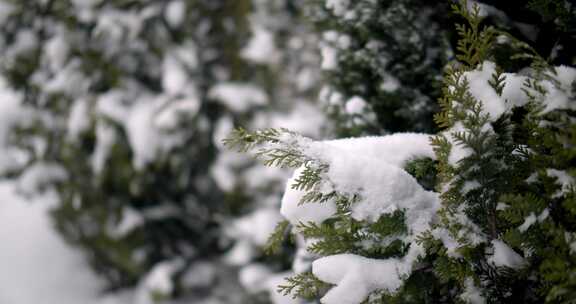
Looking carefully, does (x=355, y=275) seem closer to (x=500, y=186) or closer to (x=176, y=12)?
(x=500, y=186)

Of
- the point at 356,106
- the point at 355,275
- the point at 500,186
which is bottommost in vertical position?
the point at 500,186

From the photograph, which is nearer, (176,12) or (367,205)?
(367,205)

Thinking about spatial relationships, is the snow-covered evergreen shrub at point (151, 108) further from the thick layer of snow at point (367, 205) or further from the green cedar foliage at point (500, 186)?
the green cedar foliage at point (500, 186)

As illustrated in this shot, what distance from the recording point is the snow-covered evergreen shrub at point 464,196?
3.84 feet

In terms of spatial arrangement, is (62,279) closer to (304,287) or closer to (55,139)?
(55,139)

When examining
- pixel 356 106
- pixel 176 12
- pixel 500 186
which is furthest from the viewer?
pixel 176 12

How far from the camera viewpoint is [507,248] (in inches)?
49.8

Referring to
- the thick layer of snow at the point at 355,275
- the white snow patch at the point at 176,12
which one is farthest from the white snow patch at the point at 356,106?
the white snow patch at the point at 176,12

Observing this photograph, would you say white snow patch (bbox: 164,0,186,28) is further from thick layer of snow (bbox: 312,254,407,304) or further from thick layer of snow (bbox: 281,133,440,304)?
thick layer of snow (bbox: 312,254,407,304)

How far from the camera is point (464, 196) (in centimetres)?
125

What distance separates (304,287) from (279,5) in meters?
2.73

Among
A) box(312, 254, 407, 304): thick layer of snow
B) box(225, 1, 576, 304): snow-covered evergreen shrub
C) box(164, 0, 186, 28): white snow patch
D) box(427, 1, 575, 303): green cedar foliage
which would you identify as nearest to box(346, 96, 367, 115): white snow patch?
box(225, 1, 576, 304): snow-covered evergreen shrub

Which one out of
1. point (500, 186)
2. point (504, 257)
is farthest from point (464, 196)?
point (504, 257)

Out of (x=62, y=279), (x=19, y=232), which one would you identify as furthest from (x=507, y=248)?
(x=19, y=232)
